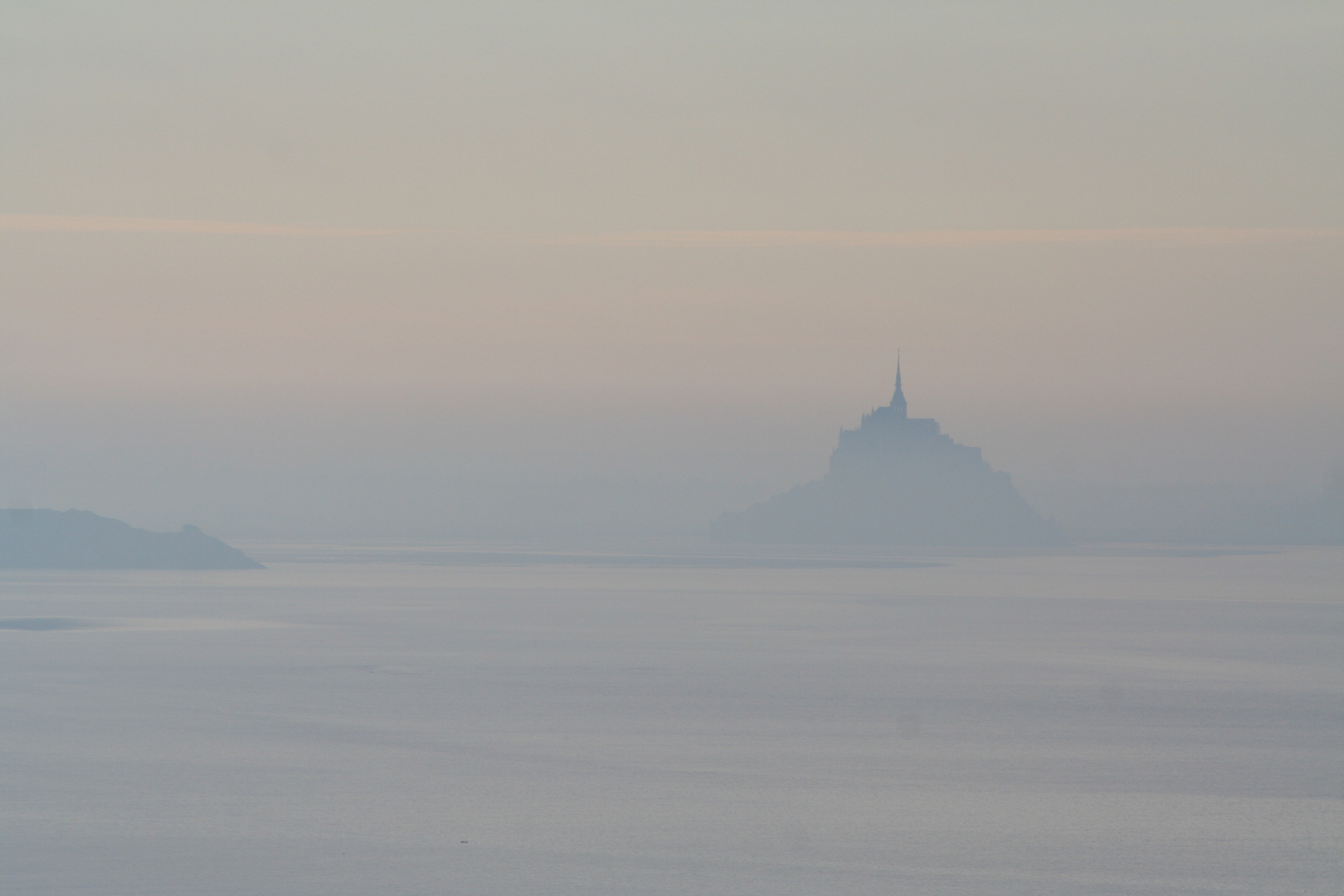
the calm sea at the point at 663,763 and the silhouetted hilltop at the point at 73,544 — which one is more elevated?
the silhouetted hilltop at the point at 73,544

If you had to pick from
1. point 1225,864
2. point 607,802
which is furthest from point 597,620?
point 1225,864

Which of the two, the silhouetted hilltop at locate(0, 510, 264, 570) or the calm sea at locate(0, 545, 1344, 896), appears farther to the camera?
the silhouetted hilltop at locate(0, 510, 264, 570)

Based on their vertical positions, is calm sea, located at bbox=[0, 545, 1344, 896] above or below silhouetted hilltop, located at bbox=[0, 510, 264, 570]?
below

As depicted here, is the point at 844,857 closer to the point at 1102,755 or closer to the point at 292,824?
the point at 292,824

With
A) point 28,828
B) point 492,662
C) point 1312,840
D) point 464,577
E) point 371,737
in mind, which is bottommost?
point 28,828
